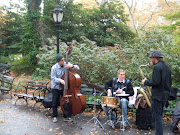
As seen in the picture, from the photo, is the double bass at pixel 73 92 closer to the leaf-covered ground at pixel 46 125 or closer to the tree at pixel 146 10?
the leaf-covered ground at pixel 46 125

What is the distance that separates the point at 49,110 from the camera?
7789mm

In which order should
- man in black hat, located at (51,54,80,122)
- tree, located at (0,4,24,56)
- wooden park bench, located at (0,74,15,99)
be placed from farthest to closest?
tree, located at (0,4,24,56)
wooden park bench, located at (0,74,15,99)
man in black hat, located at (51,54,80,122)

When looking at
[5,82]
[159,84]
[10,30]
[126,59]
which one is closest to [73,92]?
[159,84]

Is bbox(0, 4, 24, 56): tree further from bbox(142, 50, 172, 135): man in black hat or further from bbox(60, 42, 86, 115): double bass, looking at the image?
bbox(142, 50, 172, 135): man in black hat

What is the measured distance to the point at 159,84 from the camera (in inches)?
181

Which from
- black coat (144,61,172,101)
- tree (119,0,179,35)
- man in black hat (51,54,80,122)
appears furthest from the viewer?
tree (119,0,179,35)

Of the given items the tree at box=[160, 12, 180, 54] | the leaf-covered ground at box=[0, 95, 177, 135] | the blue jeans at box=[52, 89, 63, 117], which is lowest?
the leaf-covered ground at box=[0, 95, 177, 135]

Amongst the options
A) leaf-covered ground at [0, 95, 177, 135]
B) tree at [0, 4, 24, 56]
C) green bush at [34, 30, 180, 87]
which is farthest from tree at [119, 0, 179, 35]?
leaf-covered ground at [0, 95, 177, 135]

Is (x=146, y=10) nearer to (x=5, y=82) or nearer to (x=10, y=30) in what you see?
(x=10, y=30)

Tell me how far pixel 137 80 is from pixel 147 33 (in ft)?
6.48

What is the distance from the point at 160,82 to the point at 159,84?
2.0 inches

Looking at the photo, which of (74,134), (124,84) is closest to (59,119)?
(74,134)

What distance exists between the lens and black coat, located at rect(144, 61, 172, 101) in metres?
4.54

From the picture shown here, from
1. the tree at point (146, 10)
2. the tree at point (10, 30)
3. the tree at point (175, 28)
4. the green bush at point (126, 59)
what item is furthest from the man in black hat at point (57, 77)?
the tree at point (10, 30)
